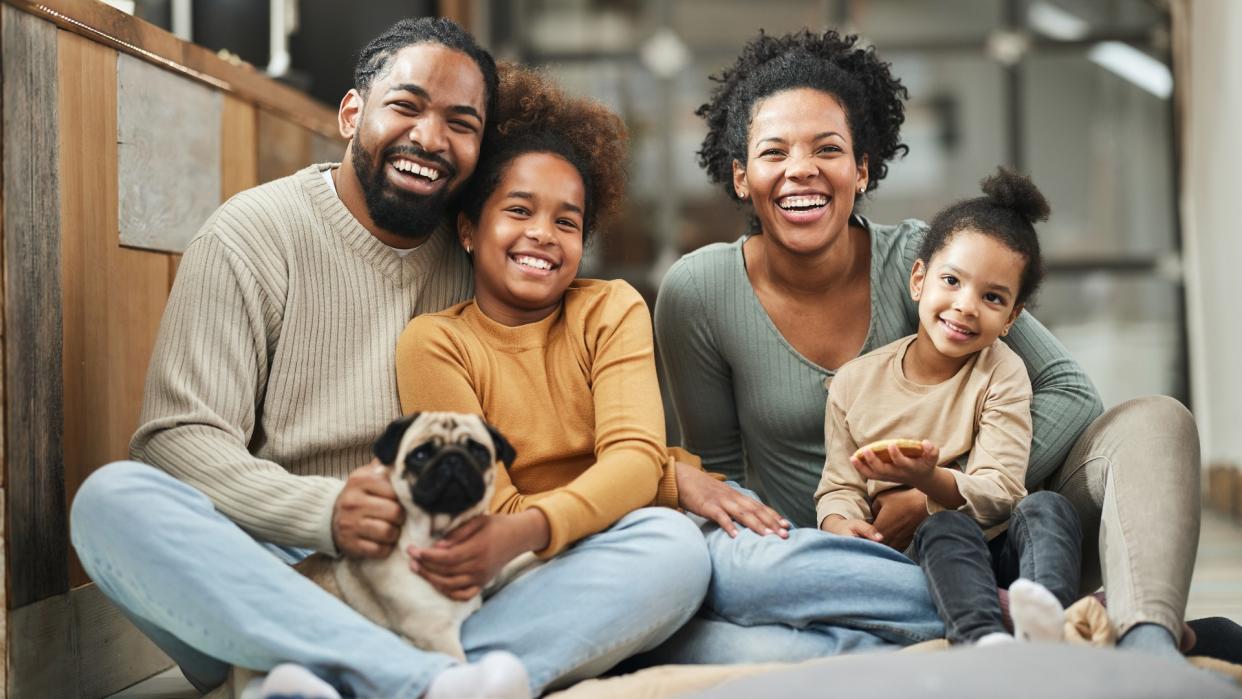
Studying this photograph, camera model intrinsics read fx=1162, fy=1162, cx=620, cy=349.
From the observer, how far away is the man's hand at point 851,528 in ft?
5.87

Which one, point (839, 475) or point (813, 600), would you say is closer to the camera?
point (813, 600)

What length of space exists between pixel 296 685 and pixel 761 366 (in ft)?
3.29

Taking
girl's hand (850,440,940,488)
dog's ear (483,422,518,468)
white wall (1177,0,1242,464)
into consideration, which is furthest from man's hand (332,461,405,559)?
white wall (1177,0,1242,464)

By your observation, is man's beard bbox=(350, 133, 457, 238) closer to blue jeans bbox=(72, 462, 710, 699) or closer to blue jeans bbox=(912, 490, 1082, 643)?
blue jeans bbox=(72, 462, 710, 699)

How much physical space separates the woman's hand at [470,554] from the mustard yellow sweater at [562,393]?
0.35 ft

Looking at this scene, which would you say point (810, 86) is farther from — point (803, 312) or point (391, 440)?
point (391, 440)

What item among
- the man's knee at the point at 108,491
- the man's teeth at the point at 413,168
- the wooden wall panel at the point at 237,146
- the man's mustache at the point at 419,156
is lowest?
the man's knee at the point at 108,491

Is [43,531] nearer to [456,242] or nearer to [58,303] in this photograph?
[58,303]

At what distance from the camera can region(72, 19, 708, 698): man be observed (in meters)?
1.47

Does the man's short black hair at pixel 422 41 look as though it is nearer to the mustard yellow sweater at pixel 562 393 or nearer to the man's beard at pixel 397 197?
the man's beard at pixel 397 197

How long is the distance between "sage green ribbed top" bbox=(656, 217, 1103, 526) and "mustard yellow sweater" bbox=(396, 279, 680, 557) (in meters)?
0.26

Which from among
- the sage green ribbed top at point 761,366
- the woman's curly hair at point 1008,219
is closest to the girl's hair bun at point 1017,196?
the woman's curly hair at point 1008,219

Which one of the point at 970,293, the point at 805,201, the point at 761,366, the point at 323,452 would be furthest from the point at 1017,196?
the point at 323,452

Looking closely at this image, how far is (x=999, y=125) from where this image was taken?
526 cm
